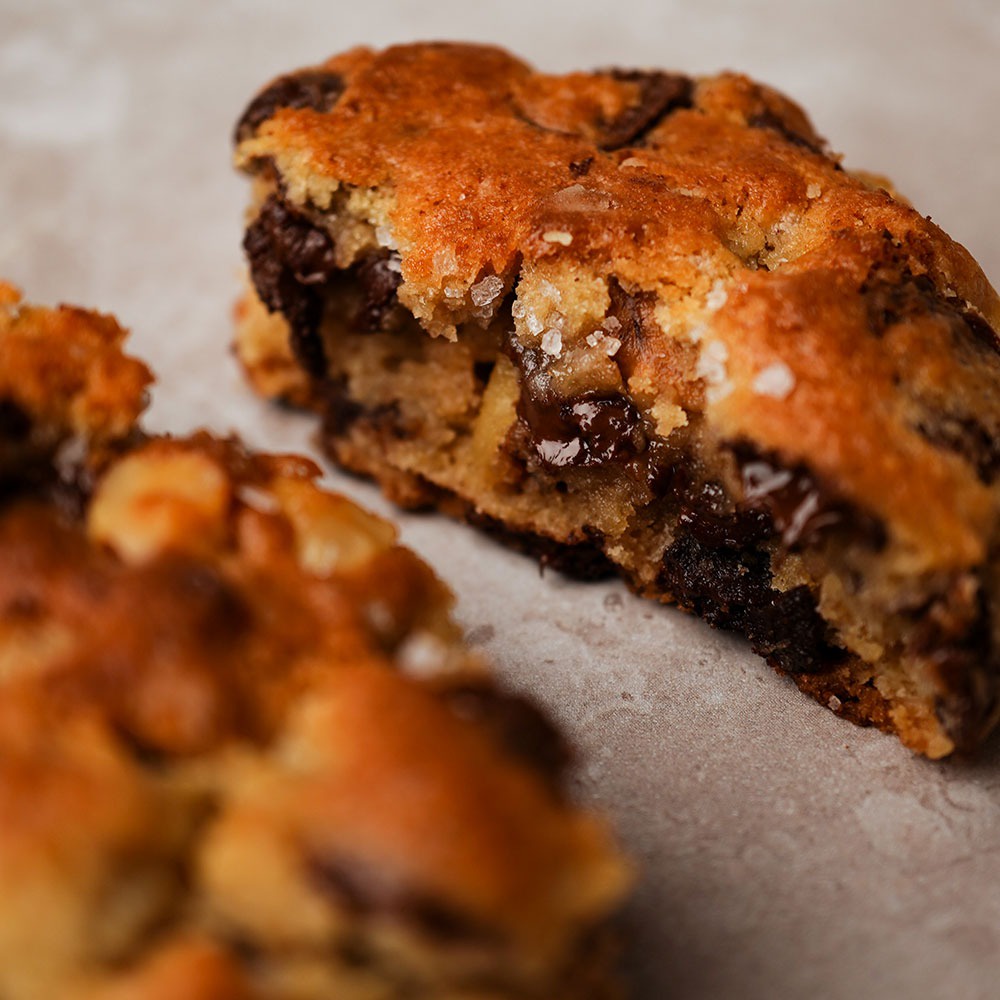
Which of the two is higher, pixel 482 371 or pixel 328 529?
pixel 482 371

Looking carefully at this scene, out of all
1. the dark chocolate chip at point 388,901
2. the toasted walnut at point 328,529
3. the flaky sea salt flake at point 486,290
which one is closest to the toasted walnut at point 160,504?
the toasted walnut at point 328,529

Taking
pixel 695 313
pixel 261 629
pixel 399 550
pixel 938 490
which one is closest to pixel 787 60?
pixel 695 313

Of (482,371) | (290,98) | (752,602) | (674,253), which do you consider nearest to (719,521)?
(752,602)

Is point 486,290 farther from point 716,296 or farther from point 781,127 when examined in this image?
point 781,127

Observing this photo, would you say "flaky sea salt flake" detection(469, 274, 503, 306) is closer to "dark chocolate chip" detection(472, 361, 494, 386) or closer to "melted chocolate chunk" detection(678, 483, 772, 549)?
"dark chocolate chip" detection(472, 361, 494, 386)

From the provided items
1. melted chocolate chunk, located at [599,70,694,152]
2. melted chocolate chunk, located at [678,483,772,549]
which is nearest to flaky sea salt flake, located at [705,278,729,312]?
A: melted chocolate chunk, located at [678,483,772,549]

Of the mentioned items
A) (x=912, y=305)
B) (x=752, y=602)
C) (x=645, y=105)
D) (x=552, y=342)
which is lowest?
(x=752, y=602)

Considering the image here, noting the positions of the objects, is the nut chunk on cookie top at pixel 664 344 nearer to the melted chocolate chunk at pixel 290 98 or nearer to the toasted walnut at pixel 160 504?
the melted chocolate chunk at pixel 290 98
